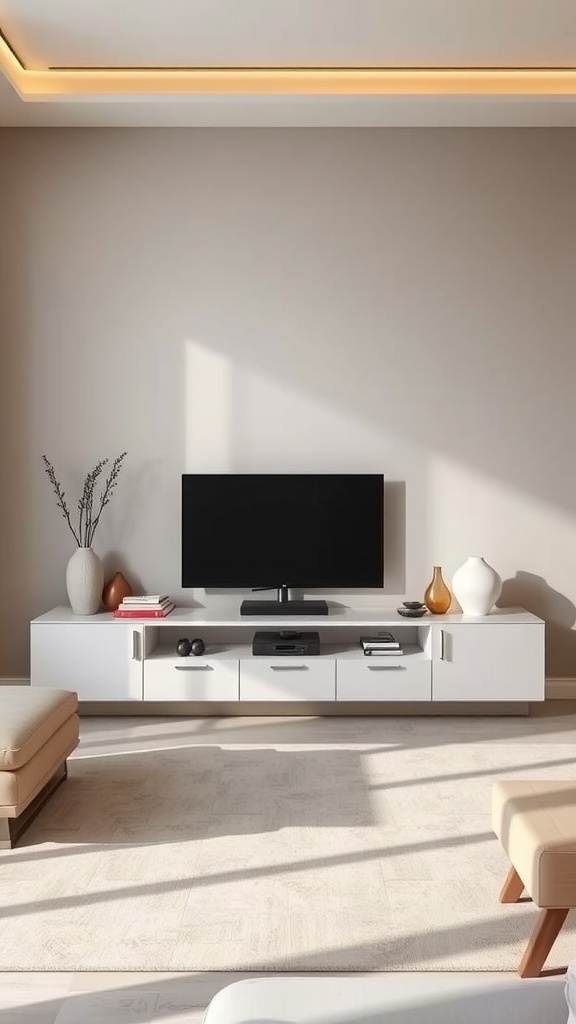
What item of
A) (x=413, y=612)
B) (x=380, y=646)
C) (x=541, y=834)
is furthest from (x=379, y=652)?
(x=541, y=834)

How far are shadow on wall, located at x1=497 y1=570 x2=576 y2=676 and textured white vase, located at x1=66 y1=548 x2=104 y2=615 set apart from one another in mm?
2152

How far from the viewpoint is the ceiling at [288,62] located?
4.18 m

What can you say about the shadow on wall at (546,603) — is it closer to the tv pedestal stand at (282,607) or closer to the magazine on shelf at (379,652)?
the magazine on shelf at (379,652)

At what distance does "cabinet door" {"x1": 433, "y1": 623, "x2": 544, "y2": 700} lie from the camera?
484 centimetres

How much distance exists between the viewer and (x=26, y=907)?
278 centimetres

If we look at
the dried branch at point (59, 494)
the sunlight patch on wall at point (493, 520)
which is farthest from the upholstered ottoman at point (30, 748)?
the sunlight patch on wall at point (493, 520)

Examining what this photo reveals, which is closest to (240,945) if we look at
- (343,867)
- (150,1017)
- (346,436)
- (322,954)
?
(322,954)

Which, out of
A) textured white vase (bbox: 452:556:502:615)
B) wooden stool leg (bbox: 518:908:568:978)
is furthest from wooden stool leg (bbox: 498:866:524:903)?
textured white vase (bbox: 452:556:502:615)

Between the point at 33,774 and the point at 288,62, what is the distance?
348cm

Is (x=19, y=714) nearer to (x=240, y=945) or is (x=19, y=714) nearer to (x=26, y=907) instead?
(x=26, y=907)

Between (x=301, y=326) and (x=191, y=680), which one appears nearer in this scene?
(x=191, y=680)

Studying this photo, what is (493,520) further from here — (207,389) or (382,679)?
(207,389)

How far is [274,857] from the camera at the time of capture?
3.15 metres

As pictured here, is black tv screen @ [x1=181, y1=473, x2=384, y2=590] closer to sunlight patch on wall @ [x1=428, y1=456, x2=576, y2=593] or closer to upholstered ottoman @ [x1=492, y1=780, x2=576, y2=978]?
sunlight patch on wall @ [x1=428, y1=456, x2=576, y2=593]
